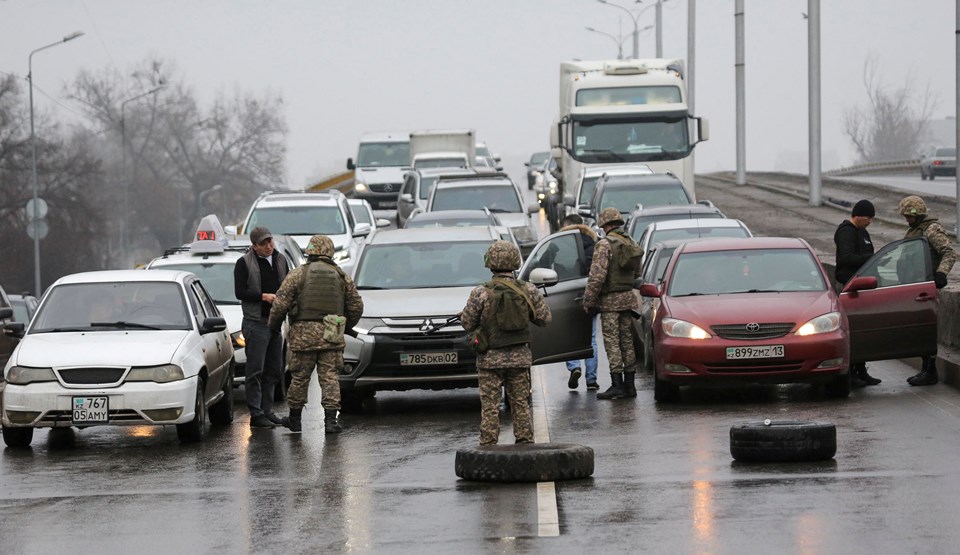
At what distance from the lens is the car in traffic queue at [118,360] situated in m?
13.2

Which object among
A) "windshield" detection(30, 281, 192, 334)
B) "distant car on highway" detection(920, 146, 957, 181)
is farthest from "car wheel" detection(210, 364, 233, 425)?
"distant car on highway" detection(920, 146, 957, 181)

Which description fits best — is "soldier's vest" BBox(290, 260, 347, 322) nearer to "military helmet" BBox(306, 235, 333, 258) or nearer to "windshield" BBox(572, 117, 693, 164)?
"military helmet" BBox(306, 235, 333, 258)

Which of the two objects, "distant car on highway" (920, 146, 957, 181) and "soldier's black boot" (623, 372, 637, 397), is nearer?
"soldier's black boot" (623, 372, 637, 397)

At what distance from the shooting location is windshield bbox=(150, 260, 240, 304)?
18203 millimetres

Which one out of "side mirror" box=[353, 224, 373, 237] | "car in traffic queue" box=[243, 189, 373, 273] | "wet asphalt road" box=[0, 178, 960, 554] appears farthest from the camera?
"car in traffic queue" box=[243, 189, 373, 273]

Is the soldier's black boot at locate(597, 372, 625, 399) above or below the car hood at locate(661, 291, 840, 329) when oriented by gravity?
below

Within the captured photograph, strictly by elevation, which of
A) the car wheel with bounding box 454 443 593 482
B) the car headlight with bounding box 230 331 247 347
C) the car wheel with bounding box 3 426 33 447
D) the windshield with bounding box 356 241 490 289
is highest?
the windshield with bounding box 356 241 490 289

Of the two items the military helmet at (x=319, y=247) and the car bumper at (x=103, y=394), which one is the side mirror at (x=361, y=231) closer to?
the military helmet at (x=319, y=247)

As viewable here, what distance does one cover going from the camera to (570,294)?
15914 mm

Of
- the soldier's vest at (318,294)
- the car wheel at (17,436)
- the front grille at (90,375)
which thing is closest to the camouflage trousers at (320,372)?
the soldier's vest at (318,294)

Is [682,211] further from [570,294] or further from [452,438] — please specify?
[452,438]

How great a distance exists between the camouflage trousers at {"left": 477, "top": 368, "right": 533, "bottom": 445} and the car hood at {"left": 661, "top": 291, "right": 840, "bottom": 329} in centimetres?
349

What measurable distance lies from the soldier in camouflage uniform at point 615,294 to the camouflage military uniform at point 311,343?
8.10 ft

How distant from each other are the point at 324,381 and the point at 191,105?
385ft
